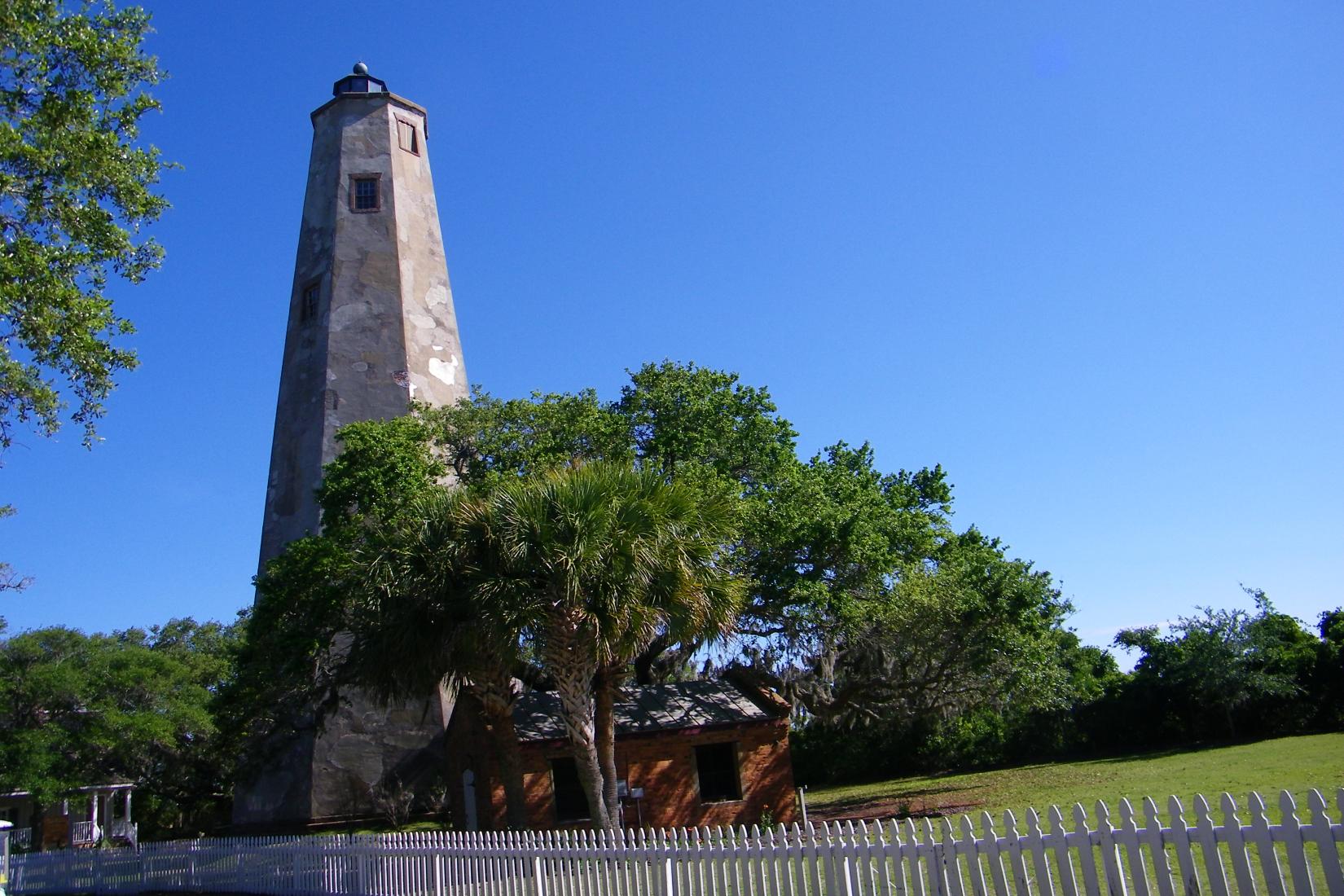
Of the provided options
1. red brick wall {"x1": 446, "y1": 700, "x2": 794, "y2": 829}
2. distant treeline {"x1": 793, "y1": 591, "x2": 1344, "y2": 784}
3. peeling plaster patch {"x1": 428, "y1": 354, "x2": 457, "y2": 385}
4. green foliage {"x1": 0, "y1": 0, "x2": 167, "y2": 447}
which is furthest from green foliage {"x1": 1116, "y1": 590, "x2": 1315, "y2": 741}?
green foliage {"x1": 0, "y1": 0, "x2": 167, "y2": 447}

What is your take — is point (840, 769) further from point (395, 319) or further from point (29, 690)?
point (29, 690)

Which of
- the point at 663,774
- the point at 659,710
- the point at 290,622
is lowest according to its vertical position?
the point at 663,774

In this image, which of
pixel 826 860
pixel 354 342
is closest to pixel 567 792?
pixel 826 860

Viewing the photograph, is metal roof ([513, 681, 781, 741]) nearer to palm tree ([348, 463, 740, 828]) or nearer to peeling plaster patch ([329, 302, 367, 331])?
palm tree ([348, 463, 740, 828])

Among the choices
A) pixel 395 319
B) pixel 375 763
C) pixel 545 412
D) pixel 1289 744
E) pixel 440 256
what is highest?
pixel 440 256

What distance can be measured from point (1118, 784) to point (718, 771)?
9284 mm

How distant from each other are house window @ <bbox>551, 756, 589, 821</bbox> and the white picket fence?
5590 millimetres

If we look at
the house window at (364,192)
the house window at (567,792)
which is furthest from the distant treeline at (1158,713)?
the house window at (364,192)

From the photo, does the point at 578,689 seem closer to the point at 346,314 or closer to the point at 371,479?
the point at 371,479

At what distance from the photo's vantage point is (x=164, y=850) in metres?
17.7

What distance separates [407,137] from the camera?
1171 inches

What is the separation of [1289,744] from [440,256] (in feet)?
91.8

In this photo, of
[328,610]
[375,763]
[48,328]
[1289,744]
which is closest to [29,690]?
[375,763]

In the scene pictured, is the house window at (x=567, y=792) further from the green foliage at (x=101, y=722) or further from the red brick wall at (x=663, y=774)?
the green foliage at (x=101, y=722)
